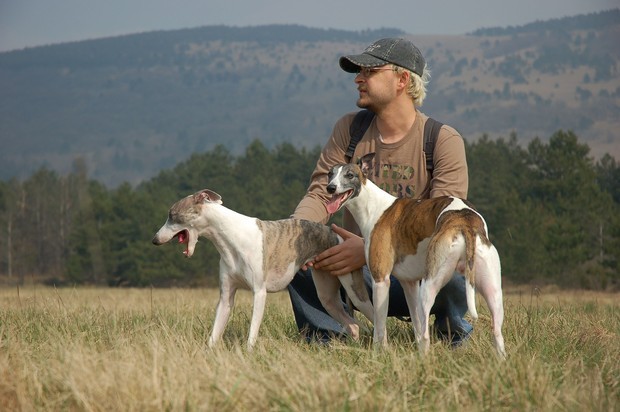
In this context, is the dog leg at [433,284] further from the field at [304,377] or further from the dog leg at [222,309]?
the dog leg at [222,309]

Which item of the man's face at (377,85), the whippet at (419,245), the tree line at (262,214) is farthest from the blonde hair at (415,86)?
the tree line at (262,214)

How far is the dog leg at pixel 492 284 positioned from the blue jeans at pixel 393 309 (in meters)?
1.51

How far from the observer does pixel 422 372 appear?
21.2 feet

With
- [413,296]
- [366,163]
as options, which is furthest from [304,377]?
[366,163]

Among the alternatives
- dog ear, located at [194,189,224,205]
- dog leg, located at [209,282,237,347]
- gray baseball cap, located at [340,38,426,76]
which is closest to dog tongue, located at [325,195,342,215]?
dog ear, located at [194,189,224,205]

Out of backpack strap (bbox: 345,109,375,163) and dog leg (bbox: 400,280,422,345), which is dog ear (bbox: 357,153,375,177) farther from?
dog leg (bbox: 400,280,422,345)

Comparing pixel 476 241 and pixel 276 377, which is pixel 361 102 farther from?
pixel 276 377

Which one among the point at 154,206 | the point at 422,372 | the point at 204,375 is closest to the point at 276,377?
the point at 204,375

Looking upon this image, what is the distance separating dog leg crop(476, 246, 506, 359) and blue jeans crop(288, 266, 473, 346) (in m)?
1.51

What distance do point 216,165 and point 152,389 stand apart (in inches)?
3307

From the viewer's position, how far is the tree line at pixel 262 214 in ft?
180

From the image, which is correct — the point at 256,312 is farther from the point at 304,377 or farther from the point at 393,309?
the point at 304,377

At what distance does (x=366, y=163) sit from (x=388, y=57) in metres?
1.06

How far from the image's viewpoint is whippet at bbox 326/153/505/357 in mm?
6750
